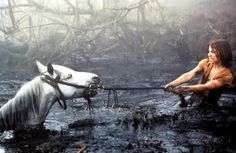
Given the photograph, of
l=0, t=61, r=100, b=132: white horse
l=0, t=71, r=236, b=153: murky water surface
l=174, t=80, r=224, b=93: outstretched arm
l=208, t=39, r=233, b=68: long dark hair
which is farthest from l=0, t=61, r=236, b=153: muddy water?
l=208, t=39, r=233, b=68: long dark hair

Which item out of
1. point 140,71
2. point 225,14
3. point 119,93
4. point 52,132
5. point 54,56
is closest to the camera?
point 52,132

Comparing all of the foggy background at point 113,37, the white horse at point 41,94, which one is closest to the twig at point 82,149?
the white horse at point 41,94

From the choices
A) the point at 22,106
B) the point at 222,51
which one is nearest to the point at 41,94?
the point at 22,106

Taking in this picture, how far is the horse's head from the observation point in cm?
596

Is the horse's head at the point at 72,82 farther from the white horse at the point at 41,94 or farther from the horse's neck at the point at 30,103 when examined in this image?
the horse's neck at the point at 30,103

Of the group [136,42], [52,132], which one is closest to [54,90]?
[52,132]

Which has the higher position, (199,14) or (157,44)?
(199,14)

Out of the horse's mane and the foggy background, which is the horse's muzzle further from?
the foggy background

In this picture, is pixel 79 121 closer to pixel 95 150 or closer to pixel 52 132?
pixel 52 132

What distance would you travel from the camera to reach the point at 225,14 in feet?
57.8

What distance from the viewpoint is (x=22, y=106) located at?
595 centimetres

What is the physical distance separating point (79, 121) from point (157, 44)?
10.0 metres

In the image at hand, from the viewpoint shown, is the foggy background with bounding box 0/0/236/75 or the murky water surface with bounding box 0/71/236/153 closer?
the murky water surface with bounding box 0/71/236/153

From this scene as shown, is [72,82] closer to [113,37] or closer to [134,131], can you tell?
[134,131]
